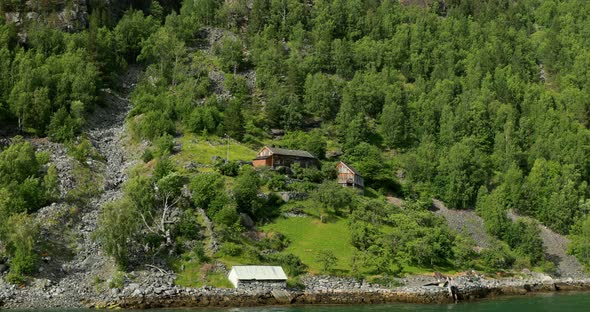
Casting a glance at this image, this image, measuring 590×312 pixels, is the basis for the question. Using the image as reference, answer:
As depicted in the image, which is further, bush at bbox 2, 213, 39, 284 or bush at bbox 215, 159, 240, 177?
bush at bbox 215, 159, 240, 177

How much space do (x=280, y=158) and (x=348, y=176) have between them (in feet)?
43.8

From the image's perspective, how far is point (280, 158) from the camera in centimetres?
10938

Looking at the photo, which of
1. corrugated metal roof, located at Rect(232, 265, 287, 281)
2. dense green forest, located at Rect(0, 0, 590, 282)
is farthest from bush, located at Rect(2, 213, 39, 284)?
corrugated metal roof, located at Rect(232, 265, 287, 281)

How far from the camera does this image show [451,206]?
114 meters

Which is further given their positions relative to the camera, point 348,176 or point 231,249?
point 348,176

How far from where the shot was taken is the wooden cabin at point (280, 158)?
108 meters

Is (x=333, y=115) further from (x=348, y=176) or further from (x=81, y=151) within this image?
(x=81, y=151)

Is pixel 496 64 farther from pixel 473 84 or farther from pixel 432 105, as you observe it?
pixel 432 105

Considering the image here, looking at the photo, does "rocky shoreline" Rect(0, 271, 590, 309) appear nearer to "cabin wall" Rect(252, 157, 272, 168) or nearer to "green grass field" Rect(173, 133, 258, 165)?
"cabin wall" Rect(252, 157, 272, 168)

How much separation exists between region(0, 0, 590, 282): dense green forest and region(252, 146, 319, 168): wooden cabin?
3640 millimetres

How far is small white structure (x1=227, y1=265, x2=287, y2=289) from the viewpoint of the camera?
72.8 meters

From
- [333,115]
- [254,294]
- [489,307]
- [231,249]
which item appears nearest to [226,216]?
[231,249]

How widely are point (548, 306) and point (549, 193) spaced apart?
4944cm

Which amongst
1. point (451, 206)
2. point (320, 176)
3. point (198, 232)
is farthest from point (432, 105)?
point (198, 232)
